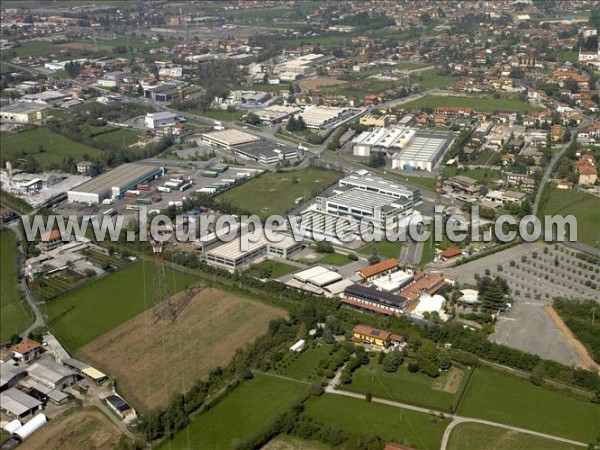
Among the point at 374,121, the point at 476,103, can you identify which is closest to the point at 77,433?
the point at 374,121

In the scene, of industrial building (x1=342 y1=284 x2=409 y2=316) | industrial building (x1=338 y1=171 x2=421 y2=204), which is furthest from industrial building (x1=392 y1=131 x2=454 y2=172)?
industrial building (x1=342 y1=284 x2=409 y2=316)

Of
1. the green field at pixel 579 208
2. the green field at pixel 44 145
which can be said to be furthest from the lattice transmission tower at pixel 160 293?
the green field at pixel 44 145

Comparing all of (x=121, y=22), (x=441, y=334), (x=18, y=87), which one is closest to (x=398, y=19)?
(x=121, y=22)

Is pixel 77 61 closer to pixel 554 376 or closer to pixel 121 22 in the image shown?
pixel 121 22

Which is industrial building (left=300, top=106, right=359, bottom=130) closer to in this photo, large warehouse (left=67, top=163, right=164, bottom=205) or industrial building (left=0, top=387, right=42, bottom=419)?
large warehouse (left=67, top=163, right=164, bottom=205)

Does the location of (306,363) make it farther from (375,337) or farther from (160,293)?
(160,293)

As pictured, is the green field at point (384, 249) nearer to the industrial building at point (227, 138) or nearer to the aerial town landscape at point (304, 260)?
the aerial town landscape at point (304, 260)

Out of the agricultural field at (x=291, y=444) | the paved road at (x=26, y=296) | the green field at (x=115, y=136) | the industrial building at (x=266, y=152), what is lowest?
the green field at (x=115, y=136)
